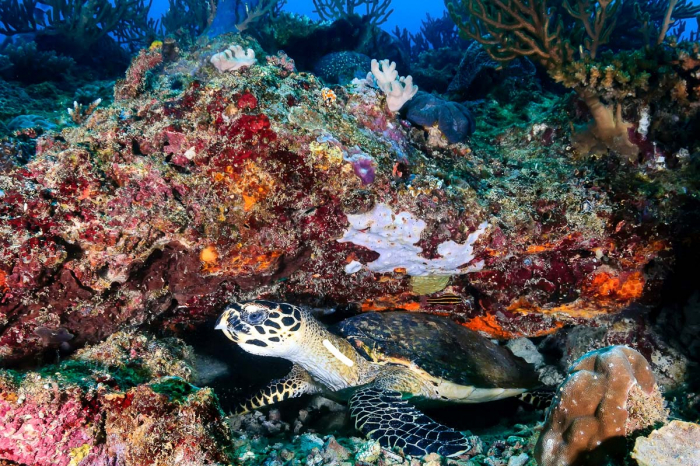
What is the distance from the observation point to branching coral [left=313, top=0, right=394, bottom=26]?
31.1 feet

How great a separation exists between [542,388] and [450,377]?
1.24 meters

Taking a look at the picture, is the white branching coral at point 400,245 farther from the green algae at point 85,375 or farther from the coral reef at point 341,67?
the coral reef at point 341,67

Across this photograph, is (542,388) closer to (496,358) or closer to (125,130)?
(496,358)

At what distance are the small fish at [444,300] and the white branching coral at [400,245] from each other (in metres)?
0.53

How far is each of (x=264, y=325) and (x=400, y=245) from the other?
52.3 inches

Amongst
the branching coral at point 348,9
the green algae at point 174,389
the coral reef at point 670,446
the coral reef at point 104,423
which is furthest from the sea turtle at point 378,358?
the branching coral at point 348,9

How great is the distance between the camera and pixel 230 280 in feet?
10.5

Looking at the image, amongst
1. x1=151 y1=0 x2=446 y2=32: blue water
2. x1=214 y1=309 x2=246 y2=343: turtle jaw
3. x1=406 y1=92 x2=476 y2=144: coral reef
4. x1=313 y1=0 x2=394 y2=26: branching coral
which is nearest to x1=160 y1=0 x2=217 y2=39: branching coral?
x1=313 y1=0 x2=394 y2=26: branching coral

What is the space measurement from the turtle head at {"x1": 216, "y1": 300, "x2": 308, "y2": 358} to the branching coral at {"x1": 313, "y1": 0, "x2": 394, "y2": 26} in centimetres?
878

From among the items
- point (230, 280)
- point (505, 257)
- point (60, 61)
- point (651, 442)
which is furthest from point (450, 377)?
point (60, 61)

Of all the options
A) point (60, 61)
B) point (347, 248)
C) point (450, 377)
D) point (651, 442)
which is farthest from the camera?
point (60, 61)

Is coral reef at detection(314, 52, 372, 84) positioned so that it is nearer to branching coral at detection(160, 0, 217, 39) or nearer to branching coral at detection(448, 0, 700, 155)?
branching coral at detection(448, 0, 700, 155)

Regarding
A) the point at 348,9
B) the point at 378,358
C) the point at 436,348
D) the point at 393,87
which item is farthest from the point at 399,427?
the point at 348,9

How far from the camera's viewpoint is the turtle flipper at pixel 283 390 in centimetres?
345
